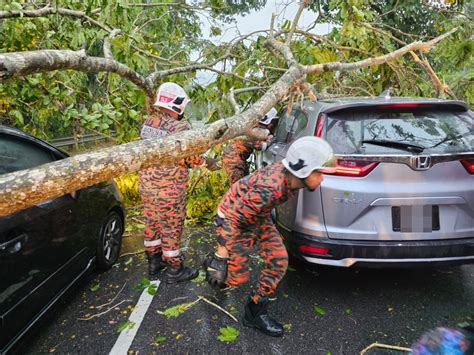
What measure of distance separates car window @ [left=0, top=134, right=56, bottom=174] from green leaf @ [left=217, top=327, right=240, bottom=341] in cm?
199

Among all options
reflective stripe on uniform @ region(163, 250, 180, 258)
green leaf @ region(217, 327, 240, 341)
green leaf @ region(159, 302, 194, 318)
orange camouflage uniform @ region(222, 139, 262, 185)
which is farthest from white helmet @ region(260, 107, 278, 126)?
green leaf @ region(217, 327, 240, 341)

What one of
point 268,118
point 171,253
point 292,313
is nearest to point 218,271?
point 292,313

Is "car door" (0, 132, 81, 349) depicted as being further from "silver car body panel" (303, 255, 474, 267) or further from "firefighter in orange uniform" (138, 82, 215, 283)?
"silver car body panel" (303, 255, 474, 267)

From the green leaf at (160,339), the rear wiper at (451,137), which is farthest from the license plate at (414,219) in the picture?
the green leaf at (160,339)

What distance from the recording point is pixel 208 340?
2697 mm

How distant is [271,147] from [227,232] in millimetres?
1728

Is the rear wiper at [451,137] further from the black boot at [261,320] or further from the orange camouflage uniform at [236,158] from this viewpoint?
the orange camouflage uniform at [236,158]

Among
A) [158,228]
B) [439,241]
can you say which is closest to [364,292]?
[439,241]

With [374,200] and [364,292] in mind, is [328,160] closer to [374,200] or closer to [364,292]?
[374,200]

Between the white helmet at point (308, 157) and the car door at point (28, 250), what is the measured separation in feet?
5.91

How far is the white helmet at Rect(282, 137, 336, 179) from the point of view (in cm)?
229

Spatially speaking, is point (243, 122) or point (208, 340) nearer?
point (243, 122)

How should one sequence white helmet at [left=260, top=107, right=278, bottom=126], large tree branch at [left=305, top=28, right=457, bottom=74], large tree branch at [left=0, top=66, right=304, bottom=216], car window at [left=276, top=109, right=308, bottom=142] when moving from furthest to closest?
1. white helmet at [left=260, top=107, right=278, bottom=126]
2. large tree branch at [left=305, top=28, right=457, bottom=74]
3. car window at [left=276, top=109, right=308, bottom=142]
4. large tree branch at [left=0, top=66, right=304, bottom=216]

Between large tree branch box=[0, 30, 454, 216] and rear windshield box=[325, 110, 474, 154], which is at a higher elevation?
large tree branch box=[0, 30, 454, 216]
